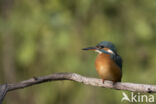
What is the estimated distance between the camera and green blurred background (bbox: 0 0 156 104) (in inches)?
175

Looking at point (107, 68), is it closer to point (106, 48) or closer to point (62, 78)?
point (106, 48)

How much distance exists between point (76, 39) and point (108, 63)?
166 cm

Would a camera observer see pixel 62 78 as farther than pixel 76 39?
No

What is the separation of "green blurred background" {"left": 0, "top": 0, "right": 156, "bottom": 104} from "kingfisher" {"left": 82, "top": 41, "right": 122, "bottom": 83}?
4.36 feet

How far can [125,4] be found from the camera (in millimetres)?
4738

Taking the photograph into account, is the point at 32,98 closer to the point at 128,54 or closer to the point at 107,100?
the point at 107,100

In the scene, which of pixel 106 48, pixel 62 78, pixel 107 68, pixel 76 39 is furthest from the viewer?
pixel 76 39

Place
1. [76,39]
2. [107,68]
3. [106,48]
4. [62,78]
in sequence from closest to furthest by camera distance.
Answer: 1. [62,78]
2. [107,68]
3. [106,48]
4. [76,39]

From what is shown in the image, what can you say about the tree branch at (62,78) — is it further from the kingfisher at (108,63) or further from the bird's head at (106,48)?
the bird's head at (106,48)

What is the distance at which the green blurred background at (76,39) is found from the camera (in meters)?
4.45

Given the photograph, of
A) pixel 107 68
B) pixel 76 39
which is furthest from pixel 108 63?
pixel 76 39

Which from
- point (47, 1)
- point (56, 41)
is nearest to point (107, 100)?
point (56, 41)

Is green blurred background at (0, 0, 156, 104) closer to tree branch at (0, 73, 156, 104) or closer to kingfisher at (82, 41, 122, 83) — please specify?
kingfisher at (82, 41, 122, 83)

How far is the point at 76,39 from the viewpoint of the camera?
453cm
